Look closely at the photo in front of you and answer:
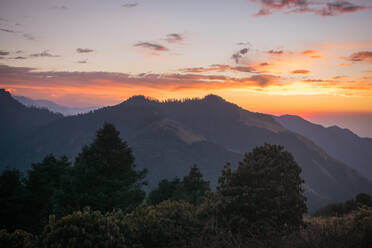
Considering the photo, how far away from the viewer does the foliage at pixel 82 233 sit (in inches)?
307

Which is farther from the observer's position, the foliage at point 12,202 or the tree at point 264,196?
the foliage at point 12,202

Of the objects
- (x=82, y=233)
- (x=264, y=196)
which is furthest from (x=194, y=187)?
(x=82, y=233)

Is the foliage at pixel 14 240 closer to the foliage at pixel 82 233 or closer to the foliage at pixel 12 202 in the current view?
the foliage at pixel 82 233

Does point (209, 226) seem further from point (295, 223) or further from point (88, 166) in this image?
point (88, 166)

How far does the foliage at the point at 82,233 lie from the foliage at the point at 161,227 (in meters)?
0.68

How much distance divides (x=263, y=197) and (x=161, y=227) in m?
4.19

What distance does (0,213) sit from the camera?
2941 cm

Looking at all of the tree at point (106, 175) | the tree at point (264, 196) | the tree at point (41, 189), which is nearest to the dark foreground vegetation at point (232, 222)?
the tree at point (264, 196)

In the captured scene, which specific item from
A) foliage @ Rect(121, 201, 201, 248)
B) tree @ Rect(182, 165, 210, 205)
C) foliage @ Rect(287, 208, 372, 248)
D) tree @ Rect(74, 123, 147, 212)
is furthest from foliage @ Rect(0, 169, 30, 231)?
foliage @ Rect(287, 208, 372, 248)

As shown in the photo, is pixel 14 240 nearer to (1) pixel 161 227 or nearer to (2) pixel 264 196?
(1) pixel 161 227

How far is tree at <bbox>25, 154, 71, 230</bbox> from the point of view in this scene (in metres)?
31.4

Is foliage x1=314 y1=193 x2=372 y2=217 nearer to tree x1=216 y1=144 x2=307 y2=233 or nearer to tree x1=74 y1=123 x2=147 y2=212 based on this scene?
tree x1=216 y1=144 x2=307 y2=233

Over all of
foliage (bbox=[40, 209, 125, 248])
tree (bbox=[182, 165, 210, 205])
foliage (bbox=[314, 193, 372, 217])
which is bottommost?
tree (bbox=[182, 165, 210, 205])

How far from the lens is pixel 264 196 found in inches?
428
